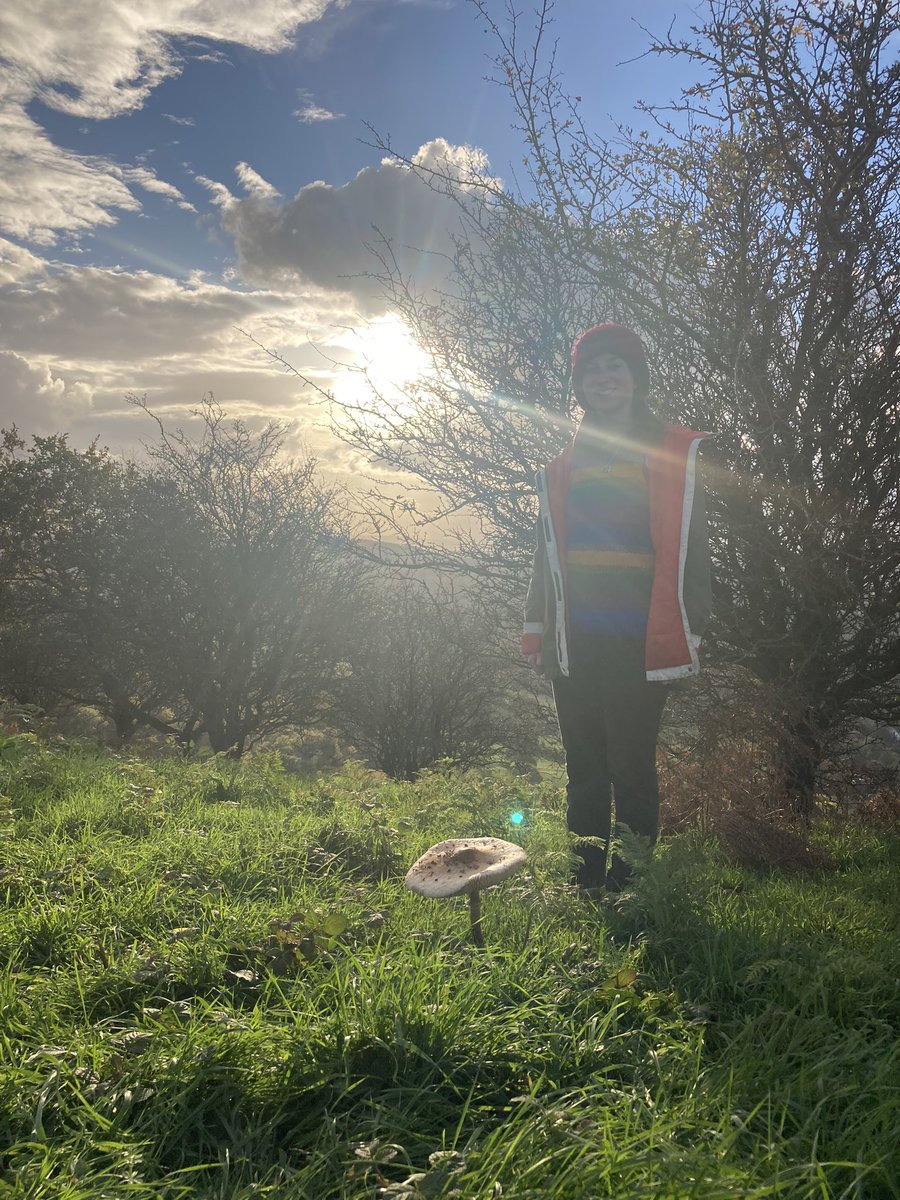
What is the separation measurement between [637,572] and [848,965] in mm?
1758

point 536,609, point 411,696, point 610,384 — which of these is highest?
point 610,384

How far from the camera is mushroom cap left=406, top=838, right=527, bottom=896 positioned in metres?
2.72

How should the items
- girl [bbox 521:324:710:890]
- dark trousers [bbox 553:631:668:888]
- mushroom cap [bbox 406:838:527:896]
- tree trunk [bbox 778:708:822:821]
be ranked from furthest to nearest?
tree trunk [bbox 778:708:822:821], dark trousers [bbox 553:631:668:888], girl [bbox 521:324:710:890], mushroom cap [bbox 406:838:527:896]

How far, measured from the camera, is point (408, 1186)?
1741 millimetres

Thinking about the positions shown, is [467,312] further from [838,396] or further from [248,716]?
[248,716]

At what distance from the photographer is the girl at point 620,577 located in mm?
3598

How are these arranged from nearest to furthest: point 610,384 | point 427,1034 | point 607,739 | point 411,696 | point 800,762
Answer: point 427,1034 → point 610,384 → point 607,739 → point 800,762 → point 411,696

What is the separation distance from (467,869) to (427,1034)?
65 centimetres

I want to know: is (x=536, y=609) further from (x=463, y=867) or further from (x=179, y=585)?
(x=179, y=585)

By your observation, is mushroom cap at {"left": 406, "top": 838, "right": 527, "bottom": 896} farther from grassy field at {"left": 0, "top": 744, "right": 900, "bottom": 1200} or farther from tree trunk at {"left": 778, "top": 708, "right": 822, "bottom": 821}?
tree trunk at {"left": 778, "top": 708, "right": 822, "bottom": 821}

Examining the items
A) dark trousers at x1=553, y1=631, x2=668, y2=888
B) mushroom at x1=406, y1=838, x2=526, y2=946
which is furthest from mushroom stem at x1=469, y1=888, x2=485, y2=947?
dark trousers at x1=553, y1=631, x2=668, y2=888

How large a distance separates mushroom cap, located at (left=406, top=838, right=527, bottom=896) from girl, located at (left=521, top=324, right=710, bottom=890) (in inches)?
40.5

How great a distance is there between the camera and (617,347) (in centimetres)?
371

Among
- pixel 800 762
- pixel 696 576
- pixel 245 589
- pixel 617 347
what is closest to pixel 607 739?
pixel 696 576
